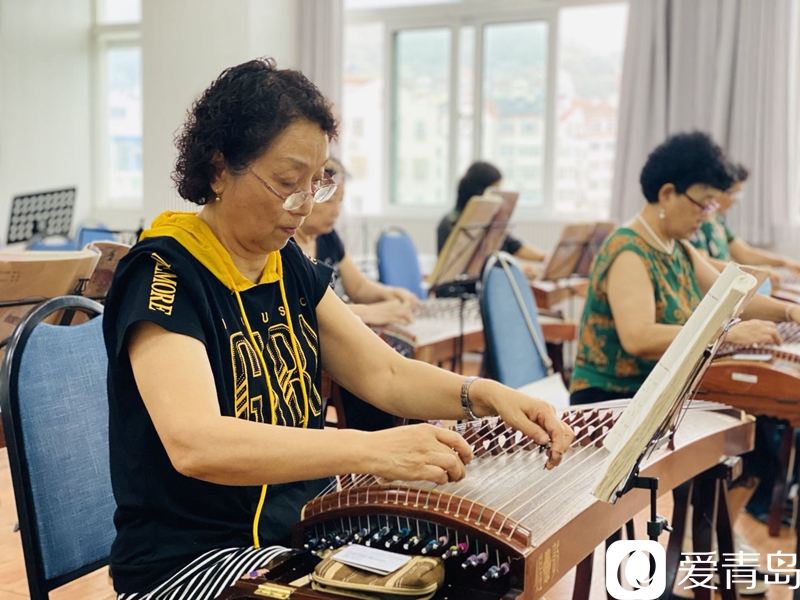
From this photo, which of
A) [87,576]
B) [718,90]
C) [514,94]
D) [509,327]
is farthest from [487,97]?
[87,576]

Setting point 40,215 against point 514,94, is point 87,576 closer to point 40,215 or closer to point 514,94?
point 40,215

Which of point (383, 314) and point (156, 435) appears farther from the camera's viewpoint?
point (383, 314)

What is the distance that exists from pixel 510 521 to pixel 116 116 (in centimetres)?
819

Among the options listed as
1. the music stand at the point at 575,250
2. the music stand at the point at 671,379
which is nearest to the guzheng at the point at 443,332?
the music stand at the point at 575,250

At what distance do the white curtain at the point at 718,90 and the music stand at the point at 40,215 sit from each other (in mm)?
3479

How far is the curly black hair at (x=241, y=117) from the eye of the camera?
1.34 meters

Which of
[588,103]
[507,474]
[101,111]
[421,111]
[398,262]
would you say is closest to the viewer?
[507,474]

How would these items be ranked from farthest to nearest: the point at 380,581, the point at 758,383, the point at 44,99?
1. the point at 44,99
2. the point at 758,383
3. the point at 380,581

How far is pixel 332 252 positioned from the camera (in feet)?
11.6

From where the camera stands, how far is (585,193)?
6.80 m

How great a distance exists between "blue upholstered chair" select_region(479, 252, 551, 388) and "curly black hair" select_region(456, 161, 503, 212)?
2.17 meters

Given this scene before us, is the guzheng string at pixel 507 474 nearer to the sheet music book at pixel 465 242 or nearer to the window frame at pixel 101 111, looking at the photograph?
the sheet music book at pixel 465 242

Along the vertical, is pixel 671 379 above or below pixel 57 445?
above

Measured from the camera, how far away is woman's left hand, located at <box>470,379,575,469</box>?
140cm
